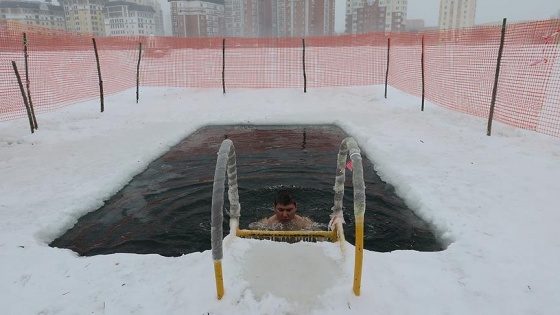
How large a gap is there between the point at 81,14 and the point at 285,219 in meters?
125

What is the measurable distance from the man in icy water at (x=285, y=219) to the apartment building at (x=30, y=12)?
108 metres

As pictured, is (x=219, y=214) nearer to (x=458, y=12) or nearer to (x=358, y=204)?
(x=358, y=204)

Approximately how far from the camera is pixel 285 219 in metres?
5.07

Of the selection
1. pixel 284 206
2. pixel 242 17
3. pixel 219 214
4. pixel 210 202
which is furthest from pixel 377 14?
pixel 219 214

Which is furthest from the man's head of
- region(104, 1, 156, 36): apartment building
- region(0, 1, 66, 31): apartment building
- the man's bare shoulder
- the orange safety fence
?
region(104, 1, 156, 36): apartment building

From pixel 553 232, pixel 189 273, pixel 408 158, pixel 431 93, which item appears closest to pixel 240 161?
pixel 408 158

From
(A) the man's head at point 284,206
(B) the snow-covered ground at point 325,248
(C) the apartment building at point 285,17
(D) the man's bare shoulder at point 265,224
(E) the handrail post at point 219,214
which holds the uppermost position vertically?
(C) the apartment building at point 285,17

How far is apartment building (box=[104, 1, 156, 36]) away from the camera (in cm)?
10906

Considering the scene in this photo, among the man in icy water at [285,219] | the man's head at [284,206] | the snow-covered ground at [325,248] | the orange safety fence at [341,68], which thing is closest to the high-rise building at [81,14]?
the orange safety fence at [341,68]

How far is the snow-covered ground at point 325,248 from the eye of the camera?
324cm

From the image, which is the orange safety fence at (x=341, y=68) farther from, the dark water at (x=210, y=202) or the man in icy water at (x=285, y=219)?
the man in icy water at (x=285, y=219)

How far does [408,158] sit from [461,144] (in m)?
1.78

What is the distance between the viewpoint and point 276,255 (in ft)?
11.8

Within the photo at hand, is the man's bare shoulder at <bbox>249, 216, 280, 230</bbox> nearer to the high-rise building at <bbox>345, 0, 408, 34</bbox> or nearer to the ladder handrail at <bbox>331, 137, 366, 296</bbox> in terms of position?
the ladder handrail at <bbox>331, 137, 366, 296</bbox>
